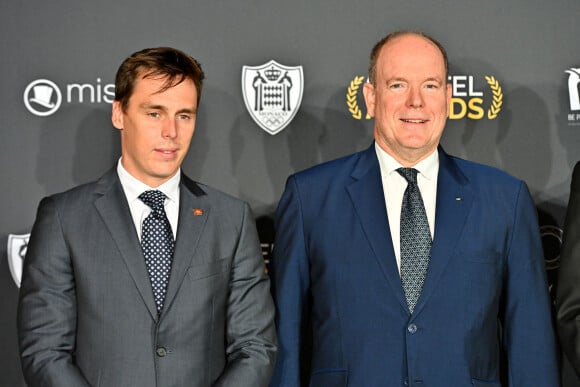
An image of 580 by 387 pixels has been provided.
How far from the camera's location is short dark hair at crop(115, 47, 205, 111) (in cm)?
272

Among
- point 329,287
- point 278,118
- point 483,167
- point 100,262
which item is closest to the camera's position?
point 100,262

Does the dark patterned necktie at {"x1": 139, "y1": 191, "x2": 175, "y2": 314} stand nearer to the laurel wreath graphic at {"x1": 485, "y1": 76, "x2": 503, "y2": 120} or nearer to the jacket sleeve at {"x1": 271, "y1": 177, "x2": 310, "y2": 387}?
the jacket sleeve at {"x1": 271, "y1": 177, "x2": 310, "y2": 387}

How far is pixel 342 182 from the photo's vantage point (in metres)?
2.90

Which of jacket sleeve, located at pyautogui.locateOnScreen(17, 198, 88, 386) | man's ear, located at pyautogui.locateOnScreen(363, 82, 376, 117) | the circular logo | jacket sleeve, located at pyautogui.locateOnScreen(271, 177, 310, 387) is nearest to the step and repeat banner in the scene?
the circular logo

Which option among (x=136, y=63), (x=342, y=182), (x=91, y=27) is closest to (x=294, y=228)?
(x=342, y=182)

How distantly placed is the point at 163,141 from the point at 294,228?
516 mm

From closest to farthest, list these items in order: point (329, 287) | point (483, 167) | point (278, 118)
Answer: point (329, 287) < point (483, 167) < point (278, 118)

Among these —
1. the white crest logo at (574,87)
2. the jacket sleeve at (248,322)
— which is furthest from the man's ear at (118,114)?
the white crest logo at (574,87)

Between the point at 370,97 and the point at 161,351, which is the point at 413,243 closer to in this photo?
the point at 370,97

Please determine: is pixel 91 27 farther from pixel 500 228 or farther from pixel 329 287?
pixel 500 228

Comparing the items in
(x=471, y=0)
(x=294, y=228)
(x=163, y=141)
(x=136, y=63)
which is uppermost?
(x=471, y=0)

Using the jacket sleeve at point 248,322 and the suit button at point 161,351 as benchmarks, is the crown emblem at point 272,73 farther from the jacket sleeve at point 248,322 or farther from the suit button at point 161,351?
the suit button at point 161,351

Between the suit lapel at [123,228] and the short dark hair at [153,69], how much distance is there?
0.26 meters

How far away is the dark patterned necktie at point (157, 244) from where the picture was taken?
2.62 meters
